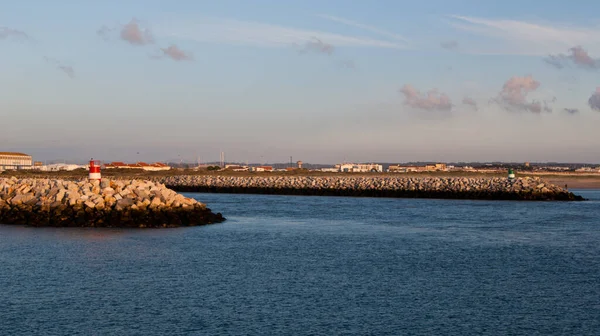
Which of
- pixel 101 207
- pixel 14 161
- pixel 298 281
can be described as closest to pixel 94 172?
pixel 101 207

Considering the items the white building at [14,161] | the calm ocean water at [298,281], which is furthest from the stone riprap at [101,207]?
the white building at [14,161]

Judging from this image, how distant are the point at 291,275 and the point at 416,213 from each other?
56.5 feet

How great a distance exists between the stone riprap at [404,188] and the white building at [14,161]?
54.8 m

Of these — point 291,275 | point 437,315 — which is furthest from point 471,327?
point 291,275

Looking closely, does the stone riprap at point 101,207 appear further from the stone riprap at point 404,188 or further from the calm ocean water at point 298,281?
the stone riprap at point 404,188

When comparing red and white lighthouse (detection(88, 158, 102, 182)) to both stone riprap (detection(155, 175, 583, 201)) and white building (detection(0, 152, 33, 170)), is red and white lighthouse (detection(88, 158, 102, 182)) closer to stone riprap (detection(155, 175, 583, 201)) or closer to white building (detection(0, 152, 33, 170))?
stone riprap (detection(155, 175, 583, 201))

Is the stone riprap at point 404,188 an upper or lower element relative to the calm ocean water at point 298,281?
upper

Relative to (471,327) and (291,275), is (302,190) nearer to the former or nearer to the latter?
(291,275)

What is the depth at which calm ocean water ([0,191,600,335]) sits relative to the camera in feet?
30.1

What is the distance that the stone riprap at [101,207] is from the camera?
72.4 ft

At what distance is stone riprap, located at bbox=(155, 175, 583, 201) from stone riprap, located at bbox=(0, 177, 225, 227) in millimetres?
22609

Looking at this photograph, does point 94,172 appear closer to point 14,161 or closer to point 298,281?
point 298,281

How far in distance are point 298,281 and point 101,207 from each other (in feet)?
40.7

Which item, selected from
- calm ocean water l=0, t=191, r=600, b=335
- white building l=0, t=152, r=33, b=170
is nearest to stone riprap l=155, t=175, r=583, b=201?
calm ocean water l=0, t=191, r=600, b=335
